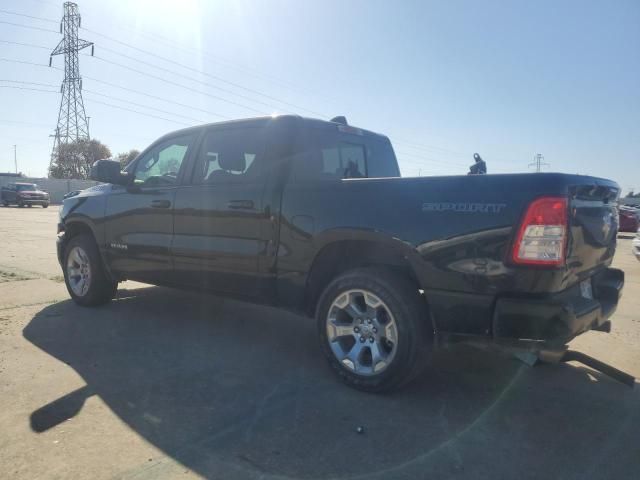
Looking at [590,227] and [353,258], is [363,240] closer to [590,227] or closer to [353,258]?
[353,258]

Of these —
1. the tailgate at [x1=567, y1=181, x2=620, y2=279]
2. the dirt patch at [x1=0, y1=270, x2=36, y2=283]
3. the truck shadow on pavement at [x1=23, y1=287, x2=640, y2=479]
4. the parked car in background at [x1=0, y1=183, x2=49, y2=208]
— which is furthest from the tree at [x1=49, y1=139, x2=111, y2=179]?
the tailgate at [x1=567, y1=181, x2=620, y2=279]

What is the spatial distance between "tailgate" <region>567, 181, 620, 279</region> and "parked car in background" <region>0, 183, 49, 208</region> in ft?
117

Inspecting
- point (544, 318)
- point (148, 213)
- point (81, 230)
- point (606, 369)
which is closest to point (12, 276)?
point (81, 230)

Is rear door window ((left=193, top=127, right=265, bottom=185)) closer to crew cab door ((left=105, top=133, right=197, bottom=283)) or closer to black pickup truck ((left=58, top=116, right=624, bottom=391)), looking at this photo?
black pickup truck ((left=58, top=116, right=624, bottom=391))

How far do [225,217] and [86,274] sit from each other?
7.53ft

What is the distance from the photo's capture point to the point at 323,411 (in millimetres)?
3033

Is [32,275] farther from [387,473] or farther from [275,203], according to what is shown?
[387,473]

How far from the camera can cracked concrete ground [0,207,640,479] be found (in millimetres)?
2451

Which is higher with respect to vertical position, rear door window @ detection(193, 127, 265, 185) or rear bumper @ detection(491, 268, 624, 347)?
rear door window @ detection(193, 127, 265, 185)

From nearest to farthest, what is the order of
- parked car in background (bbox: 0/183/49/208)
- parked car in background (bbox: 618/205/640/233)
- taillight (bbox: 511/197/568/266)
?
taillight (bbox: 511/197/568/266)
parked car in background (bbox: 618/205/640/233)
parked car in background (bbox: 0/183/49/208)

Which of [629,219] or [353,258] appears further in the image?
[629,219]

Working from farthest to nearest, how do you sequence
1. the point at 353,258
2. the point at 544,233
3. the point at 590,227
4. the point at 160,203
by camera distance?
the point at 160,203
the point at 353,258
the point at 590,227
the point at 544,233

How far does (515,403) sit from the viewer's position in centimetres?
322

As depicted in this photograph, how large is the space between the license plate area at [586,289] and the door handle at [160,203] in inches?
134
